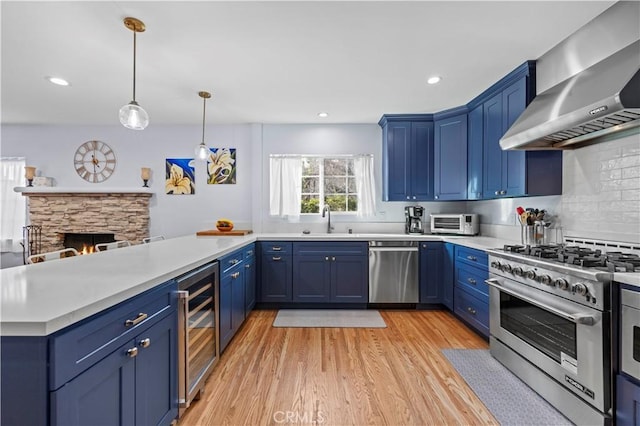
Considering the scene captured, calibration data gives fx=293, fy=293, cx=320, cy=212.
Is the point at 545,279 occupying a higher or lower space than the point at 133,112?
lower

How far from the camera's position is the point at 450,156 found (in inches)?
146

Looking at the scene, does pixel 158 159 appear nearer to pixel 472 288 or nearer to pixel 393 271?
pixel 393 271

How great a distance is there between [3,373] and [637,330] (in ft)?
8.27

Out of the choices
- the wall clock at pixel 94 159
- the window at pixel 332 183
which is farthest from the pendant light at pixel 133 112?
the wall clock at pixel 94 159

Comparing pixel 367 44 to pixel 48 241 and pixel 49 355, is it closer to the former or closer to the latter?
pixel 49 355

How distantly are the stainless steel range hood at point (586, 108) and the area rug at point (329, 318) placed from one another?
2179 millimetres

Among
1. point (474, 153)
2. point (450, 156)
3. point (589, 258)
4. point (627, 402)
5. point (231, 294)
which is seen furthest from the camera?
point (450, 156)

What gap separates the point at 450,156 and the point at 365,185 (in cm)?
119

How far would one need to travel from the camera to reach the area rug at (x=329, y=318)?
3.15m

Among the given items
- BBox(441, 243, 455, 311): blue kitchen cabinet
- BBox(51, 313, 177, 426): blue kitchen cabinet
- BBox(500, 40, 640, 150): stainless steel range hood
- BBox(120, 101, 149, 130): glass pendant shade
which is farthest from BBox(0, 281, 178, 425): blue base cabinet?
BBox(441, 243, 455, 311): blue kitchen cabinet

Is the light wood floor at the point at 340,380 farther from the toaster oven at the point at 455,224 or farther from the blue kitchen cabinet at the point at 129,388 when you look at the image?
the toaster oven at the point at 455,224

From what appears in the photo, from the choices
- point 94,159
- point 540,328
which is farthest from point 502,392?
point 94,159

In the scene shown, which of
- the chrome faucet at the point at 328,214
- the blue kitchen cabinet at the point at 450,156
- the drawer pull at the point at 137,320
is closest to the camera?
the drawer pull at the point at 137,320

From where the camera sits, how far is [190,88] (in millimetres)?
3096
